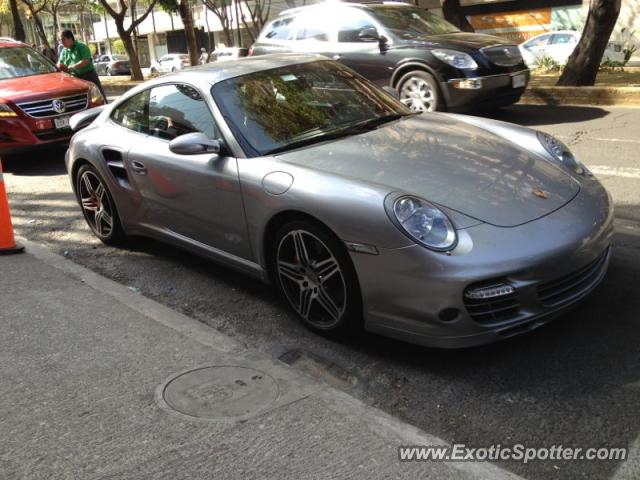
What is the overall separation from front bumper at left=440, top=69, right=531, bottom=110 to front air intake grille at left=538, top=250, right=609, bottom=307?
5.76 metres

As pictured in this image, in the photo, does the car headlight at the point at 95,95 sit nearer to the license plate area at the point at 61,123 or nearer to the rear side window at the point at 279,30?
the license plate area at the point at 61,123

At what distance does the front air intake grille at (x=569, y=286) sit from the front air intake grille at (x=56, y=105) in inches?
308

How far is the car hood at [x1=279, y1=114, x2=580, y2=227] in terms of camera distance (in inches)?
130

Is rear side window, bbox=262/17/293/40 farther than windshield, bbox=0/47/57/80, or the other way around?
rear side window, bbox=262/17/293/40

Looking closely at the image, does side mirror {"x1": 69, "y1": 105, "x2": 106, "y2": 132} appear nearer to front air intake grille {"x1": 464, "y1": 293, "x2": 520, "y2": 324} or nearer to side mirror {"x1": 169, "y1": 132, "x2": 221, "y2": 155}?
side mirror {"x1": 169, "y1": 132, "x2": 221, "y2": 155}

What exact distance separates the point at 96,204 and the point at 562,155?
11.9 ft

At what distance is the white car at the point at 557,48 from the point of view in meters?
19.9

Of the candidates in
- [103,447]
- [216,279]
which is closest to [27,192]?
[216,279]

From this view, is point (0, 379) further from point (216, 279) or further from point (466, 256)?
point (466, 256)

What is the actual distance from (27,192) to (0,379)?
504cm

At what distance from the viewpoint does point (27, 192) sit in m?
7.79

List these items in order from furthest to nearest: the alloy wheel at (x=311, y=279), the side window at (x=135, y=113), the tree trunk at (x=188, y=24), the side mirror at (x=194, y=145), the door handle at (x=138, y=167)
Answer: the tree trunk at (x=188, y=24) < the side window at (x=135, y=113) < the door handle at (x=138, y=167) < the side mirror at (x=194, y=145) < the alloy wheel at (x=311, y=279)

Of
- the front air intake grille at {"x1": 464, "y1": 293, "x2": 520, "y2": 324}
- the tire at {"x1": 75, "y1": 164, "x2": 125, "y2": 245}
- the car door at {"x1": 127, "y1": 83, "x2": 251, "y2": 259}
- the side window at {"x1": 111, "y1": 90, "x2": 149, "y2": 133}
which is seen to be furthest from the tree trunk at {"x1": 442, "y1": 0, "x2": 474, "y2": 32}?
the front air intake grille at {"x1": 464, "y1": 293, "x2": 520, "y2": 324}

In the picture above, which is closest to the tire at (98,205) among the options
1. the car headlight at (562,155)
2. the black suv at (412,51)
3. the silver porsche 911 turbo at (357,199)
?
the silver porsche 911 turbo at (357,199)
